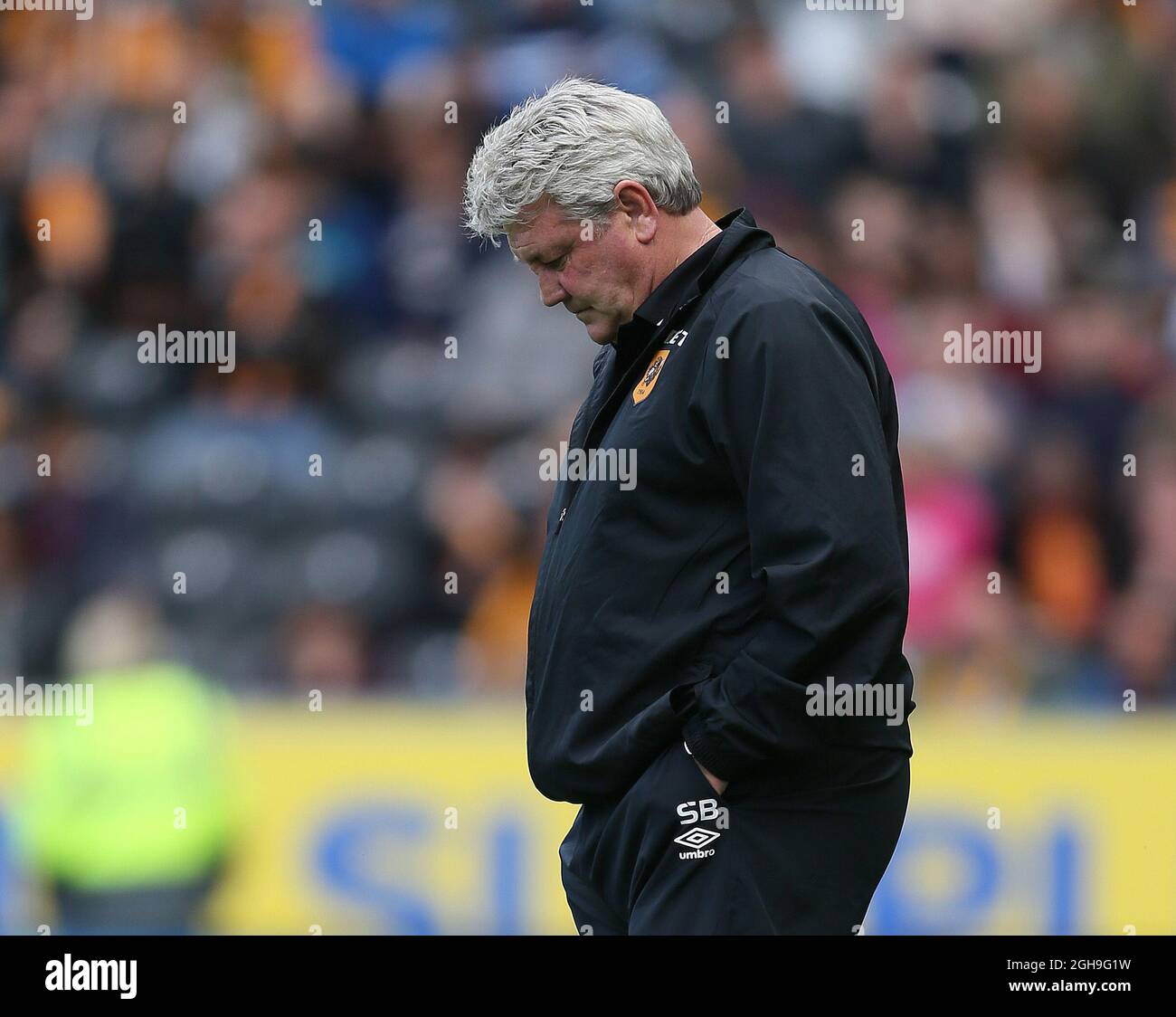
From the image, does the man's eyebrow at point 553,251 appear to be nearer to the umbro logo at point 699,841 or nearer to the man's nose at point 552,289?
the man's nose at point 552,289

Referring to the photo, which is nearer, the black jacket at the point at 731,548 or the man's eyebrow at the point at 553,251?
the black jacket at the point at 731,548

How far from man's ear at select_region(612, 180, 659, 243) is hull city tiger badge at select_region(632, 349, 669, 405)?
190 mm

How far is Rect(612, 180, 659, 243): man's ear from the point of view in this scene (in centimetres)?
249

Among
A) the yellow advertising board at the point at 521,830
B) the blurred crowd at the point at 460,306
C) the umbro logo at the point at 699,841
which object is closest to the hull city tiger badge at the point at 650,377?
the umbro logo at the point at 699,841

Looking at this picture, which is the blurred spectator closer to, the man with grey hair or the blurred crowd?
the blurred crowd

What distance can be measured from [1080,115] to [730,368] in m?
4.63

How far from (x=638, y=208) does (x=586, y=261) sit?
0.36 ft

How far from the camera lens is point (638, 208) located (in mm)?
2521

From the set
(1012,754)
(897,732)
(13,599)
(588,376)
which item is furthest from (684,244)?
(13,599)

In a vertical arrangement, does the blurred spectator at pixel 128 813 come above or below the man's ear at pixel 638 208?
below

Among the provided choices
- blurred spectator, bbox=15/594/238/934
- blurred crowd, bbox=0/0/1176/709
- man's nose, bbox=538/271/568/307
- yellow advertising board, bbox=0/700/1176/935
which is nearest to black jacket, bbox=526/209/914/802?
man's nose, bbox=538/271/568/307

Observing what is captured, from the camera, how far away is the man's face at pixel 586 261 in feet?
8.28

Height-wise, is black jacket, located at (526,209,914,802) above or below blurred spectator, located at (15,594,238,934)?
above

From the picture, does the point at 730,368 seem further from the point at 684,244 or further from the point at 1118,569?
the point at 1118,569
